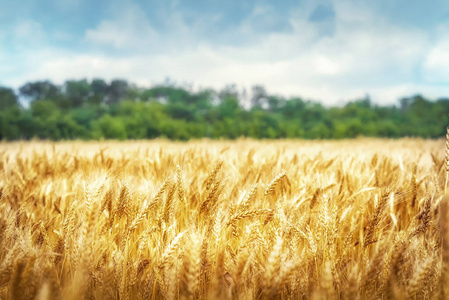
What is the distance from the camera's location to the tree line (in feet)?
68.0

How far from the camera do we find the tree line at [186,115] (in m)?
20.7

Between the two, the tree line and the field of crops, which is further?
the tree line

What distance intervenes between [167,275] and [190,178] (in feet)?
2.68

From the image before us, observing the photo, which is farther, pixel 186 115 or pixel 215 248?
pixel 186 115

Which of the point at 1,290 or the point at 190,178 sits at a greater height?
the point at 190,178

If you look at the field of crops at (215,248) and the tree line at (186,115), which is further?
the tree line at (186,115)

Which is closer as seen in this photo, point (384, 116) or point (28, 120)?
point (28, 120)

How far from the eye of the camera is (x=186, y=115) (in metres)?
25.5

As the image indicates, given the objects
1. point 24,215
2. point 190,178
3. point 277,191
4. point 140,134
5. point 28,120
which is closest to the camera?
point 24,215

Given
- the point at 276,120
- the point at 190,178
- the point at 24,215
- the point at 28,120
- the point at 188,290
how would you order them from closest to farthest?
the point at 188,290 < the point at 24,215 < the point at 190,178 < the point at 28,120 < the point at 276,120

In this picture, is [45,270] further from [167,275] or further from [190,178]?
[190,178]

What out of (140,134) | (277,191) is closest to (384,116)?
(140,134)

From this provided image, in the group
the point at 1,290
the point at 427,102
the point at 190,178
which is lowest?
the point at 1,290

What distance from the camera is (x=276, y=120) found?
26359 millimetres
